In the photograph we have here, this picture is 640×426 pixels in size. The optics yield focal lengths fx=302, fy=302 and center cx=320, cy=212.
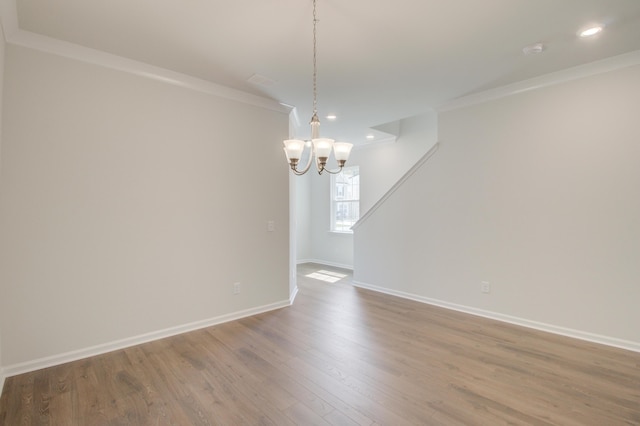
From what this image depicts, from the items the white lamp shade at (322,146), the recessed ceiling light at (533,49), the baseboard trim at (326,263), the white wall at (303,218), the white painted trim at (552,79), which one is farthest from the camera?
the white wall at (303,218)

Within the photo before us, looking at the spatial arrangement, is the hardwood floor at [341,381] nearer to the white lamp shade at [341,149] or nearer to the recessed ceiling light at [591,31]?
the white lamp shade at [341,149]

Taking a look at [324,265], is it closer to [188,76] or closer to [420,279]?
[420,279]

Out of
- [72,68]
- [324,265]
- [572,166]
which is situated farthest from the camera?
[324,265]

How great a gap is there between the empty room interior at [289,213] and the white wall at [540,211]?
19mm

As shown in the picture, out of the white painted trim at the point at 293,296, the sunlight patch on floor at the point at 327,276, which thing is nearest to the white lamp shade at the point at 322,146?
the white painted trim at the point at 293,296

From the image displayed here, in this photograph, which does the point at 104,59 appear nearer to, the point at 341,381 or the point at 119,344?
the point at 119,344

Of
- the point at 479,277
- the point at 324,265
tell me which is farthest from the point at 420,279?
the point at 324,265

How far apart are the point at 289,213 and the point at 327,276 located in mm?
2277

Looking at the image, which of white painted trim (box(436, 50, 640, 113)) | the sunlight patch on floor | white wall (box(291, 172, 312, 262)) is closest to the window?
white wall (box(291, 172, 312, 262))

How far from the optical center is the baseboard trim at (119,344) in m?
2.42

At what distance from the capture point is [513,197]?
11.4 feet

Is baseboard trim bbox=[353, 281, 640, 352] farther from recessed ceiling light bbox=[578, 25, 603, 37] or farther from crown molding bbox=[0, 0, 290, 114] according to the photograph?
crown molding bbox=[0, 0, 290, 114]

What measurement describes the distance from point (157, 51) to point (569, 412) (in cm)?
417

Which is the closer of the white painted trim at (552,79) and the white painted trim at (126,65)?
the white painted trim at (126,65)
